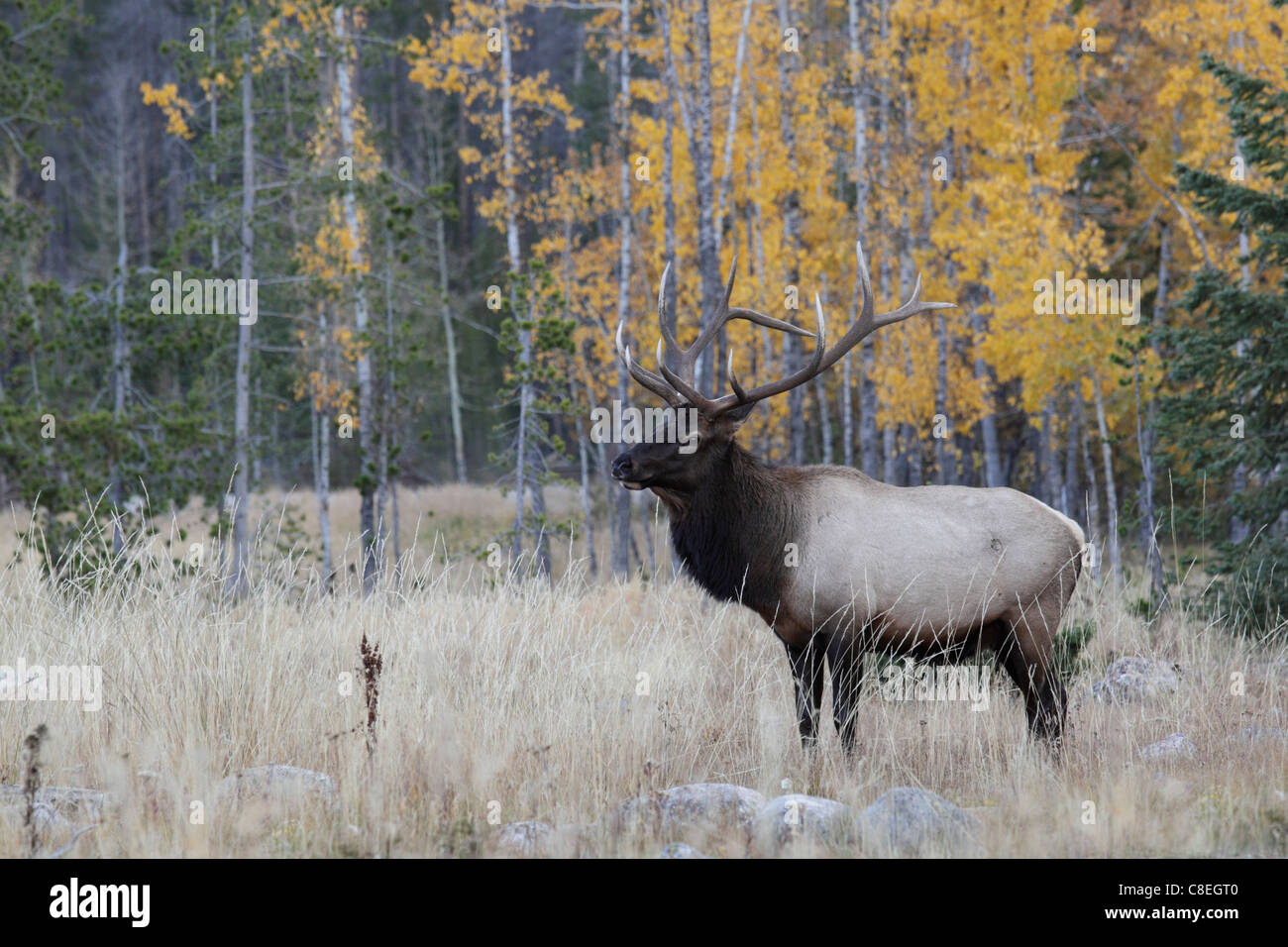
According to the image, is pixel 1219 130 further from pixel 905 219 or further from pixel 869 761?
pixel 869 761

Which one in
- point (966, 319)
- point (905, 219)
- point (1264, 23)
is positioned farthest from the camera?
point (966, 319)

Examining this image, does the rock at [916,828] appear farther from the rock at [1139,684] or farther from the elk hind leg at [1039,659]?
the rock at [1139,684]

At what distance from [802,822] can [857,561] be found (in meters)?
1.66

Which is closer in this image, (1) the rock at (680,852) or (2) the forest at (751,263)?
(1) the rock at (680,852)

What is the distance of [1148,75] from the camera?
17375 millimetres

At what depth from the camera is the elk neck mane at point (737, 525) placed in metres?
5.59

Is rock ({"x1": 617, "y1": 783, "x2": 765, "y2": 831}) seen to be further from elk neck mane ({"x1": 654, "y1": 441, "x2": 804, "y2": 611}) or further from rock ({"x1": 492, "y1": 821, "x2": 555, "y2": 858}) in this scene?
elk neck mane ({"x1": 654, "y1": 441, "x2": 804, "y2": 611})

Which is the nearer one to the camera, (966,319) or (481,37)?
(481,37)

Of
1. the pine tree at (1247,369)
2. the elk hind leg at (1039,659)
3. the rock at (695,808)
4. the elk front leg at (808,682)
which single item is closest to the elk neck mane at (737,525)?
the elk front leg at (808,682)

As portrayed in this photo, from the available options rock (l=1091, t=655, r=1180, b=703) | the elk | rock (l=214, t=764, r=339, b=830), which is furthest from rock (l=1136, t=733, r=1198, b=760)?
rock (l=214, t=764, r=339, b=830)

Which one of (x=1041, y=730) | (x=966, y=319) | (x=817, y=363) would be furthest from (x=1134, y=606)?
(x=966, y=319)

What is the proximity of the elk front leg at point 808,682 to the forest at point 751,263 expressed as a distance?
7.84 feet
